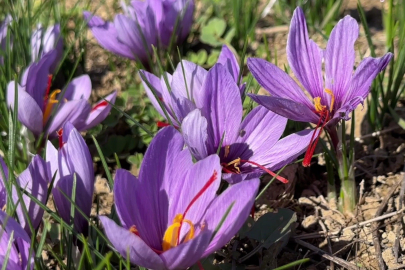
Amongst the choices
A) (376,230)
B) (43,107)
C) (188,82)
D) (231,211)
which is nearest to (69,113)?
(43,107)

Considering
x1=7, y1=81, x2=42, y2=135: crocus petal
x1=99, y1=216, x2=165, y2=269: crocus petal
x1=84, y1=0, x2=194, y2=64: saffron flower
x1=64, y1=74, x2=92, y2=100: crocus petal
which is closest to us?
x1=99, y1=216, x2=165, y2=269: crocus petal

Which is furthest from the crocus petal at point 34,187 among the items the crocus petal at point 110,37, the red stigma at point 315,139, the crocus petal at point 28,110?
the crocus petal at point 110,37

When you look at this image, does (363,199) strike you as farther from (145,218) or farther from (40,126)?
(40,126)

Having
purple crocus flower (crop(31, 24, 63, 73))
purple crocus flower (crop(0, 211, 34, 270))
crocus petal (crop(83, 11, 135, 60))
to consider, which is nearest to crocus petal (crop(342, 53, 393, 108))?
purple crocus flower (crop(0, 211, 34, 270))

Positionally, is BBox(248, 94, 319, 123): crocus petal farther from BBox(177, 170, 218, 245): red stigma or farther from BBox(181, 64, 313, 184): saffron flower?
BBox(177, 170, 218, 245): red stigma

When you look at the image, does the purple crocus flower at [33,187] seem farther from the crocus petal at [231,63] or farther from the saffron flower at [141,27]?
the saffron flower at [141,27]

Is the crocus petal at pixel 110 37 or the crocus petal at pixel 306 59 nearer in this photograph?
the crocus petal at pixel 306 59

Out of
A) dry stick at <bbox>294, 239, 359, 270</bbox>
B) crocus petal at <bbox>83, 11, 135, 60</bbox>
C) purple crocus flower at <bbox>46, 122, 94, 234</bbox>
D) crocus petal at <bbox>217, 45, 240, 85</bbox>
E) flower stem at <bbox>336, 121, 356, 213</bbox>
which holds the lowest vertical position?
dry stick at <bbox>294, 239, 359, 270</bbox>

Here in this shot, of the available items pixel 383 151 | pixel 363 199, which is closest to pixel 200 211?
pixel 363 199
